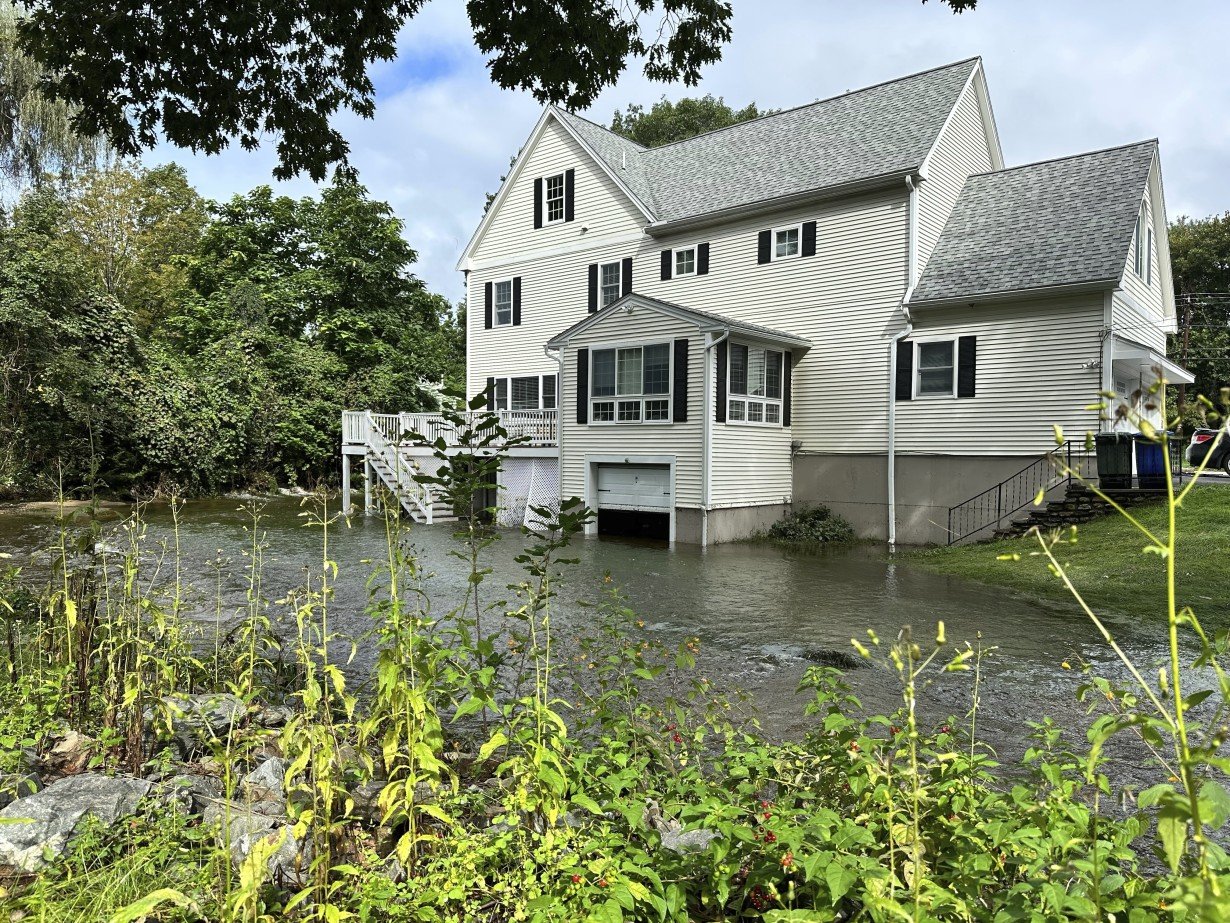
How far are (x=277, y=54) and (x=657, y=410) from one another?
36.5 ft

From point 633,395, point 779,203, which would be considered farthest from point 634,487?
point 779,203

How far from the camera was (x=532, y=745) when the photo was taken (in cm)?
265

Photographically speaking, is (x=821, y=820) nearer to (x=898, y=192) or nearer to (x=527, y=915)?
(x=527, y=915)

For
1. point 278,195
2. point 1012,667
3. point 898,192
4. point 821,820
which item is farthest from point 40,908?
point 278,195

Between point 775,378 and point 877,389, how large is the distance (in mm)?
2393

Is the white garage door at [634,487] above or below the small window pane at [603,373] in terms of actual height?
below

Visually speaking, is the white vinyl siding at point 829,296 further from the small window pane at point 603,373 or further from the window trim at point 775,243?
the small window pane at point 603,373

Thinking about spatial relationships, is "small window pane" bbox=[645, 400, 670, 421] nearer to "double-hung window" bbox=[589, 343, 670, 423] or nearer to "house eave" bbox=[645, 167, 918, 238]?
"double-hung window" bbox=[589, 343, 670, 423]

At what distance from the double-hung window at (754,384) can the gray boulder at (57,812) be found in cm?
1455

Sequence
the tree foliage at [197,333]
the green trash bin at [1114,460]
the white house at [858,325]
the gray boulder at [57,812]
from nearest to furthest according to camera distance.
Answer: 1. the gray boulder at [57,812]
2. the green trash bin at [1114,460]
3. the white house at [858,325]
4. the tree foliage at [197,333]

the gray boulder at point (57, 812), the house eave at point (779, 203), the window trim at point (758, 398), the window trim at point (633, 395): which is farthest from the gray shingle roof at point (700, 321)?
the gray boulder at point (57, 812)

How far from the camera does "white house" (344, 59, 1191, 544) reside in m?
15.8

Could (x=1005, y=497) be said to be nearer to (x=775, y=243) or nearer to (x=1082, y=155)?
(x=775, y=243)

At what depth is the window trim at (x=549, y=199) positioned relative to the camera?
2272cm
